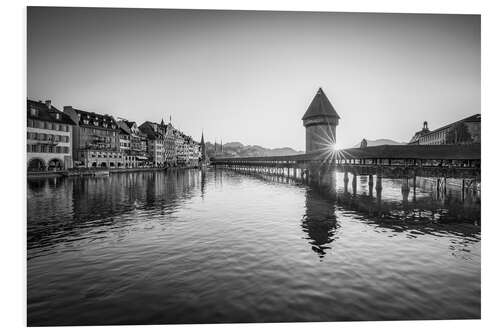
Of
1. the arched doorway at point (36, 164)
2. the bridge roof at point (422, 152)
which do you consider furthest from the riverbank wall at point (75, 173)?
the bridge roof at point (422, 152)

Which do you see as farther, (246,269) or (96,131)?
(96,131)

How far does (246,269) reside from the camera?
6.71 meters

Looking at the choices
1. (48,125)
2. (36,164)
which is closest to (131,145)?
(48,125)

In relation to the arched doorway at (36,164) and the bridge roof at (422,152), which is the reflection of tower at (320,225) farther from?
the arched doorway at (36,164)

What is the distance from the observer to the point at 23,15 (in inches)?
284

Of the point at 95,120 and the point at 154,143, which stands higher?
the point at 95,120

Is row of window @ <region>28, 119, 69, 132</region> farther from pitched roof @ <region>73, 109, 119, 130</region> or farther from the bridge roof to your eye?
the bridge roof

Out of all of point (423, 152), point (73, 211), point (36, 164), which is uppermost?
point (423, 152)

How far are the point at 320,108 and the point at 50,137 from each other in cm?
3747

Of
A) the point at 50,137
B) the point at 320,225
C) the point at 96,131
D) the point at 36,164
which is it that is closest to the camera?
the point at 320,225

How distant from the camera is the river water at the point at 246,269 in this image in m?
5.01

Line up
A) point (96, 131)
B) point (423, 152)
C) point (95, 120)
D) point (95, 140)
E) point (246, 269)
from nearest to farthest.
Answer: point (246, 269)
point (423, 152)
point (95, 140)
point (96, 131)
point (95, 120)

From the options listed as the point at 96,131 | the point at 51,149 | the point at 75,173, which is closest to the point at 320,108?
the point at 75,173

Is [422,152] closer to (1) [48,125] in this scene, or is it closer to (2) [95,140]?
(1) [48,125]
